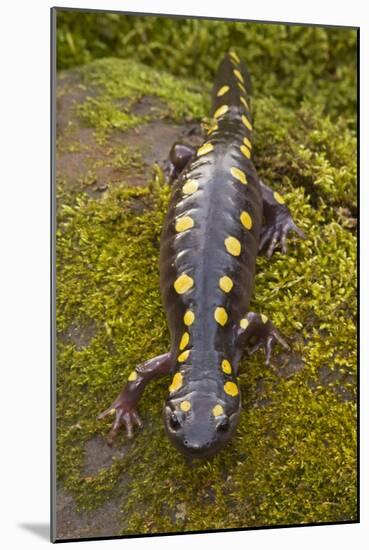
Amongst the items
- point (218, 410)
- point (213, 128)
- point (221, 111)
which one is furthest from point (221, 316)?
point (221, 111)

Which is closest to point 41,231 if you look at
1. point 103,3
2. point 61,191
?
point 61,191

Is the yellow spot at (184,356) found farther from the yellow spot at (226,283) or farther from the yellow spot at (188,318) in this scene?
the yellow spot at (226,283)

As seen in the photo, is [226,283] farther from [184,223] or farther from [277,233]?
[277,233]

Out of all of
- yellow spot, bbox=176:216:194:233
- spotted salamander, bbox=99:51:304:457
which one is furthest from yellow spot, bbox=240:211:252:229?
yellow spot, bbox=176:216:194:233

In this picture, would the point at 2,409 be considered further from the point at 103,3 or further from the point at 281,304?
the point at 103,3

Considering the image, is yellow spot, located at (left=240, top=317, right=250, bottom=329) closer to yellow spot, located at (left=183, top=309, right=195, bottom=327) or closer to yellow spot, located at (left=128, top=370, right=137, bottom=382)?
yellow spot, located at (left=183, top=309, right=195, bottom=327)

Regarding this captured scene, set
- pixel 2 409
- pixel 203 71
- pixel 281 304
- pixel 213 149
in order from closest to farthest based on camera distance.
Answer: pixel 2 409 → pixel 281 304 → pixel 213 149 → pixel 203 71

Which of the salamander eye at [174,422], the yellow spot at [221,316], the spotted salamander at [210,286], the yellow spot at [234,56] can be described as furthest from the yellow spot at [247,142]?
the salamander eye at [174,422]
